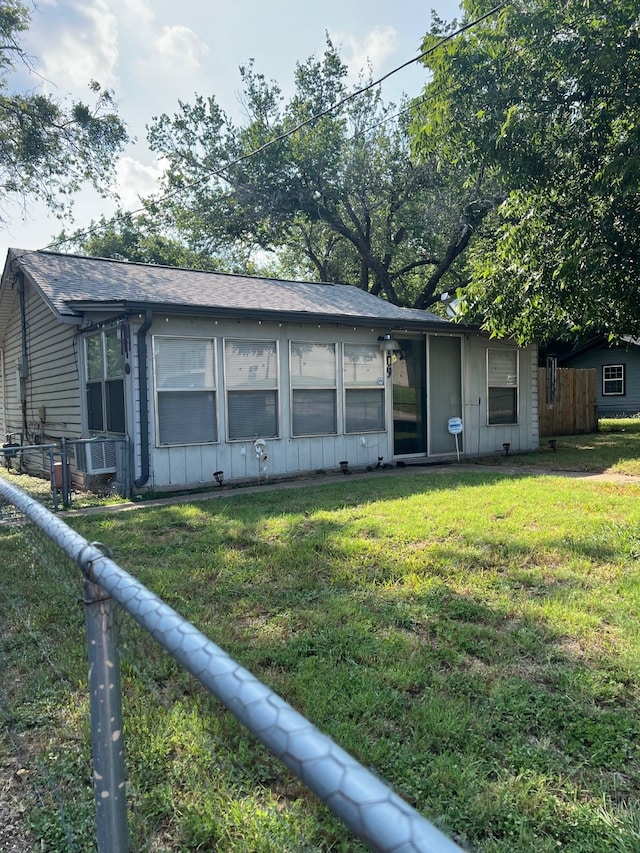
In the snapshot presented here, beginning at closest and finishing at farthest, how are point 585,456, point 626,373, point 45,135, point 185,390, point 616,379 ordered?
point 185,390 < point 585,456 < point 45,135 < point 626,373 < point 616,379

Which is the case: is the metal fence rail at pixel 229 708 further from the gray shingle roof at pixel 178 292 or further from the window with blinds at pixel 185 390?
the gray shingle roof at pixel 178 292

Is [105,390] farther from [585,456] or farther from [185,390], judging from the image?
[585,456]

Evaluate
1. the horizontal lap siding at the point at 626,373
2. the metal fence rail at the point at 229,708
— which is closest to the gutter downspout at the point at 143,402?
the metal fence rail at the point at 229,708

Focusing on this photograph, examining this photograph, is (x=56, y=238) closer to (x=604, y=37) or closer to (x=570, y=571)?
(x=604, y=37)

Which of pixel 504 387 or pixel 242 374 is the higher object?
pixel 242 374

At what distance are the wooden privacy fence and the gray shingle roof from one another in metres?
6.67

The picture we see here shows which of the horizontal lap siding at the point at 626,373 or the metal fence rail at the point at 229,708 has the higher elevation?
the horizontal lap siding at the point at 626,373

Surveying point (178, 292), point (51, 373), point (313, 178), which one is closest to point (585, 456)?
point (178, 292)

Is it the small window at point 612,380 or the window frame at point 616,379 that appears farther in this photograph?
the small window at point 612,380

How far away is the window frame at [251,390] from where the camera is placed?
8031 mm

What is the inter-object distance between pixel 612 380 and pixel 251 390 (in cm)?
1921

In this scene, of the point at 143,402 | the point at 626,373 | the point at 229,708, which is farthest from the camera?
the point at 626,373

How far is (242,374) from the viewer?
8172 millimetres

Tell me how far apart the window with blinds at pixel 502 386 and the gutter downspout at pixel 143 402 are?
259 inches
